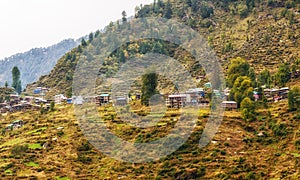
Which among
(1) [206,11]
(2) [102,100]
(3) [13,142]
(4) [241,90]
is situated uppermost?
(1) [206,11]

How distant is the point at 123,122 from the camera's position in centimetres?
5622

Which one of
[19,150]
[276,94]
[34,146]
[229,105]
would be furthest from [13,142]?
[276,94]

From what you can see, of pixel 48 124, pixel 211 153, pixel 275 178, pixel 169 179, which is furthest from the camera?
pixel 48 124

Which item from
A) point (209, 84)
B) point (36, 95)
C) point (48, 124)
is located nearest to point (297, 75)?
point (209, 84)

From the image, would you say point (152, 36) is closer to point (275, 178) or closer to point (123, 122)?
point (123, 122)

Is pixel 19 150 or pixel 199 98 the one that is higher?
pixel 199 98

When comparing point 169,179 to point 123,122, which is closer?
point 169,179

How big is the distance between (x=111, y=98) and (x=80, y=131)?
59.7 feet

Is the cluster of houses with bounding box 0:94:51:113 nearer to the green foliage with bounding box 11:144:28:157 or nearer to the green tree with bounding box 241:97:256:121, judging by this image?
the green foliage with bounding box 11:144:28:157

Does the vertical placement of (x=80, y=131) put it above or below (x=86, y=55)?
below

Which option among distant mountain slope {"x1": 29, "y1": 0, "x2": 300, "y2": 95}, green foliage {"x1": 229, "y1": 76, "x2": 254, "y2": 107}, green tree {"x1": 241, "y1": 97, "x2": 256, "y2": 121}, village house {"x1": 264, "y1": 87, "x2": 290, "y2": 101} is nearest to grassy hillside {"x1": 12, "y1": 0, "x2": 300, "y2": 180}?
distant mountain slope {"x1": 29, "y1": 0, "x2": 300, "y2": 95}

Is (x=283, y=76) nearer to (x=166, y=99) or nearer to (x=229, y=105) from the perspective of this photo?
(x=229, y=105)

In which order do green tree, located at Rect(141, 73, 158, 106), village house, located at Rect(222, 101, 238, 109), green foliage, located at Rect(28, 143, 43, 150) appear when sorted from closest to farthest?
green foliage, located at Rect(28, 143, 43, 150)
village house, located at Rect(222, 101, 238, 109)
green tree, located at Rect(141, 73, 158, 106)

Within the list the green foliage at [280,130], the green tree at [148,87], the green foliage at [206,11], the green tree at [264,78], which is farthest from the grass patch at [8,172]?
the green foliage at [206,11]
